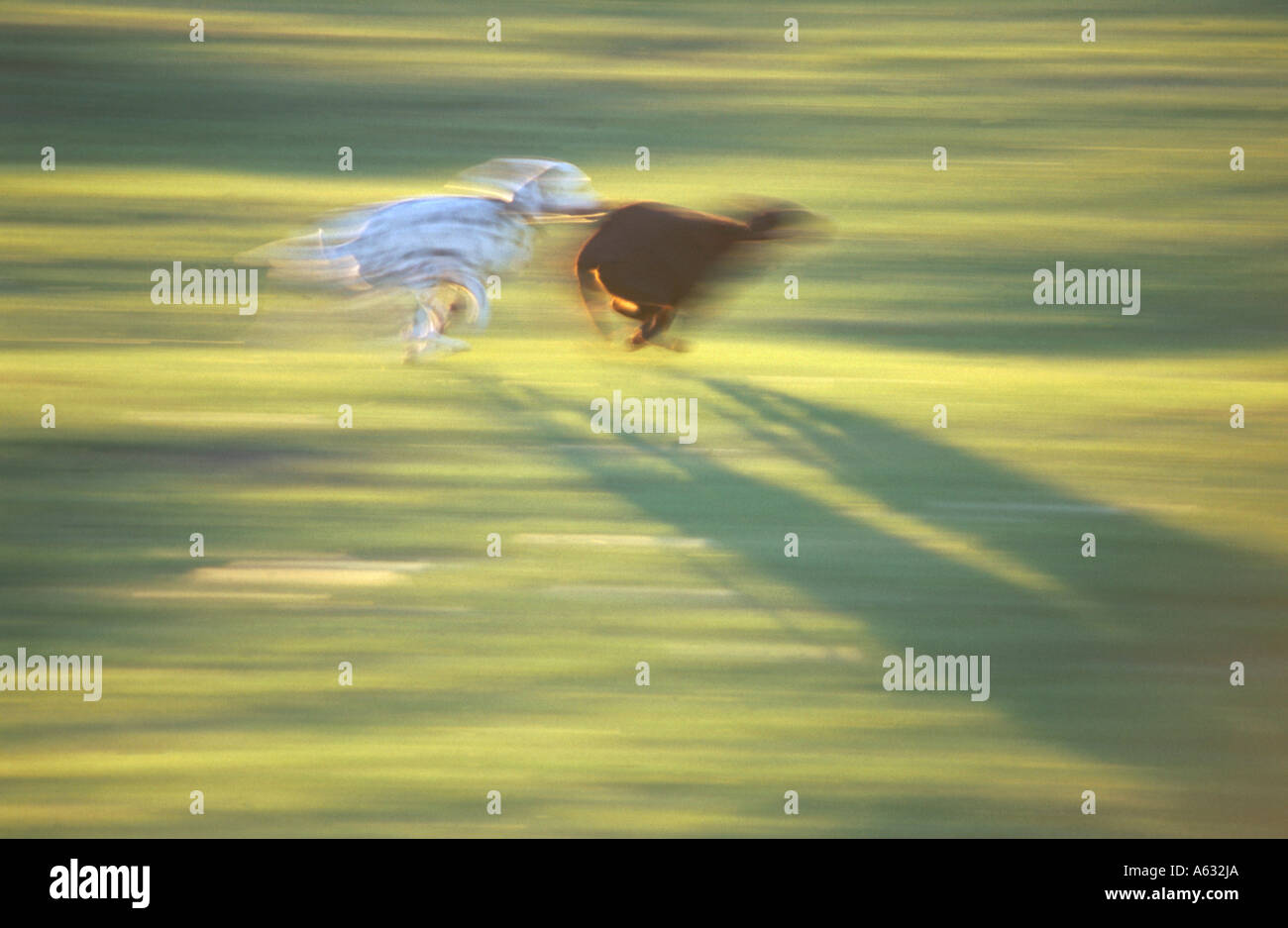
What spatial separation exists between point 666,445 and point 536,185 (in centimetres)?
88

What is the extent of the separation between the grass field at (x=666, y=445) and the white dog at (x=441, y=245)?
0.09 m

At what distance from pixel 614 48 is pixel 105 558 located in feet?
7.34

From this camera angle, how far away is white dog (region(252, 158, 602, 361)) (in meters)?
3.15

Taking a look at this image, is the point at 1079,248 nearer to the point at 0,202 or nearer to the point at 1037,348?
the point at 1037,348

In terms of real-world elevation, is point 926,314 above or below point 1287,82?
below

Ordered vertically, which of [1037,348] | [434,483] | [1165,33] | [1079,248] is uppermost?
[1165,33]

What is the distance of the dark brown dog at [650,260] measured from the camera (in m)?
3.08

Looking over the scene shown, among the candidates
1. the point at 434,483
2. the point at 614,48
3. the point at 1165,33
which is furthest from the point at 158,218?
the point at 1165,33

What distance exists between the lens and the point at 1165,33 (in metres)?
3.82

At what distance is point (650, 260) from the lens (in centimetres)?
308
